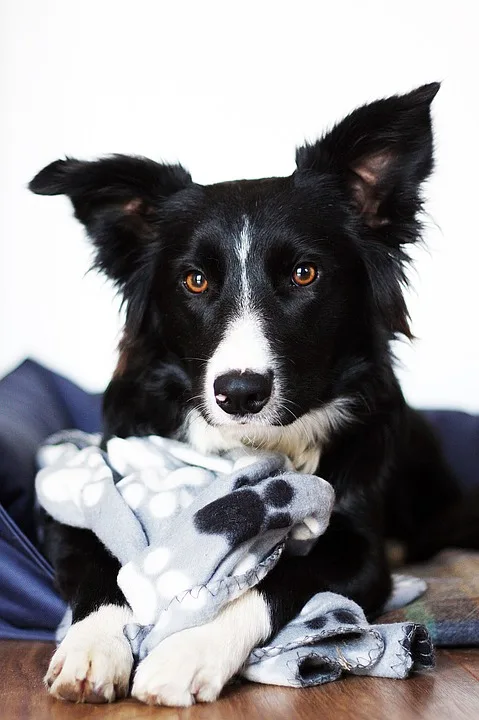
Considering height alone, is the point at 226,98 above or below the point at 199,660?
above

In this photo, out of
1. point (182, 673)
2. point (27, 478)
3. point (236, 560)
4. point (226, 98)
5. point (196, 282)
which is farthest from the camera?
point (226, 98)

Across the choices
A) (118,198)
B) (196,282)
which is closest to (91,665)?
(196,282)

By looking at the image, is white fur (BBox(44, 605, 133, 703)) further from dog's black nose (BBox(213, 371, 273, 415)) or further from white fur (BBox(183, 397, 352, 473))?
white fur (BBox(183, 397, 352, 473))

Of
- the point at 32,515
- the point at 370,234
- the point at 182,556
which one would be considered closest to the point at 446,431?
the point at 370,234

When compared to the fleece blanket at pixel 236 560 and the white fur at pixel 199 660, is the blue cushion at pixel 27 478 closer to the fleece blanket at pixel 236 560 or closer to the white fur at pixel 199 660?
the fleece blanket at pixel 236 560

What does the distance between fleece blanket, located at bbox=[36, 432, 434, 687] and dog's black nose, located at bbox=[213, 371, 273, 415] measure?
149mm

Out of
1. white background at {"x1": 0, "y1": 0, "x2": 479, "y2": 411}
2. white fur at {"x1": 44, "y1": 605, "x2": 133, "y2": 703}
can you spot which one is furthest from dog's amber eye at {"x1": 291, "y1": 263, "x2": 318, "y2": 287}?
white background at {"x1": 0, "y1": 0, "x2": 479, "y2": 411}

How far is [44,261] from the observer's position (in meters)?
4.25

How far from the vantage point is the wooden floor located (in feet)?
5.38

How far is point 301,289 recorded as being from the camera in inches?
89.1

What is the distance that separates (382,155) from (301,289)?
0.45m

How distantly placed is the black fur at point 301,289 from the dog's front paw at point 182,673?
1.10 feet

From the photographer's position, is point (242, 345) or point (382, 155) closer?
point (242, 345)

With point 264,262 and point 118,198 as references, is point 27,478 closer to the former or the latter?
point 118,198
